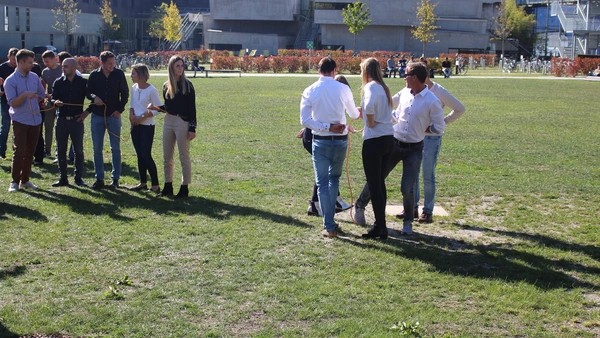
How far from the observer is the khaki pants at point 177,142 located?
29.8ft

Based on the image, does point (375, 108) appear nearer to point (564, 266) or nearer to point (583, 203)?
point (564, 266)

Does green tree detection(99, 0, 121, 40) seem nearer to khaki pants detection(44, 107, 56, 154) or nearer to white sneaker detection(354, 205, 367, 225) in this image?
khaki pants detection(44, 107, 56, 154)

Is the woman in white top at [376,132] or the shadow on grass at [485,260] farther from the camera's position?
the woman in white top at [376,132]

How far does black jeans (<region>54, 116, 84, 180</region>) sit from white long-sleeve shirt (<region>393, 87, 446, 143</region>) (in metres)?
4.91

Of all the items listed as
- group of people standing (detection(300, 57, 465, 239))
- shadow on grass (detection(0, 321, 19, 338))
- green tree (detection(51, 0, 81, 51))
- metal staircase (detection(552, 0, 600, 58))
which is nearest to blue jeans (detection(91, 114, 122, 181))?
group of people standing (detection(300, 57, 465, 239))

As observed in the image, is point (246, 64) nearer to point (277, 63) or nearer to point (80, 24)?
point (277, 63)

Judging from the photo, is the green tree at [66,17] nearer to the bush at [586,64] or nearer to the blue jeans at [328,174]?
the bush at [586,64]

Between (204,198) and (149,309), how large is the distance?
4.02 m

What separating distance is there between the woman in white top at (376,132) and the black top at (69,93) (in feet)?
15.0

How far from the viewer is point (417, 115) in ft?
24.7

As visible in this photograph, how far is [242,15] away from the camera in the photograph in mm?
79375

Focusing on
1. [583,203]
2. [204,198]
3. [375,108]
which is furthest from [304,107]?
[583,203]

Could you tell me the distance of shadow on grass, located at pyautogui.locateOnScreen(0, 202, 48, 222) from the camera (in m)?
8.17

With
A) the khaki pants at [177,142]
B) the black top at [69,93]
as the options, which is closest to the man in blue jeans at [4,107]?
the black top at [69,93]
